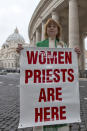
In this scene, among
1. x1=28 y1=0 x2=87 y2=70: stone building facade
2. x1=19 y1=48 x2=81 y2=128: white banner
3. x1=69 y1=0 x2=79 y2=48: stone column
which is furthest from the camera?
x1=28 y1=0 x2=87 y2=70: stone building facade

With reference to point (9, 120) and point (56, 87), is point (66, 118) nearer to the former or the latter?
point (56, 87)

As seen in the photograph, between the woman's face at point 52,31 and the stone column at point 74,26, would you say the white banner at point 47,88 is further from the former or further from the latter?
the stone column at point 74,26

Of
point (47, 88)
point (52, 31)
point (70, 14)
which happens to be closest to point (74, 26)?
point (70, 14)

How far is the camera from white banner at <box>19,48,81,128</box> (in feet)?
6.33

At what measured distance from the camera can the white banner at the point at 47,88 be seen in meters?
1.93

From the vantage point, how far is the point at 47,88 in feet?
6.51

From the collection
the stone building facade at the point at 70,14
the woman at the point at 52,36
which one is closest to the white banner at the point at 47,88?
the woman at the point at 52,36

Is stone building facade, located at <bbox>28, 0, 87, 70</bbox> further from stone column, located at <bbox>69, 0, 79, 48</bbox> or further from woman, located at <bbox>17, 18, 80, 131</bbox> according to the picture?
woman, located at <bbox>17, 18, 80, 131</bbox>

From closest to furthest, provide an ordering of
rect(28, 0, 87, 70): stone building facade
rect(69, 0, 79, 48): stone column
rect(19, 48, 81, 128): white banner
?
rect(19, 48, 81, 128): white banner
rect(69, 0, 79, 48): stone column
rect(28, 0, 87, 70): stone building facade

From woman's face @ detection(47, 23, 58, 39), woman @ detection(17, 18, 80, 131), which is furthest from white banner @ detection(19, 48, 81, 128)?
woman's face @ detection(47, 23, 58, 39)

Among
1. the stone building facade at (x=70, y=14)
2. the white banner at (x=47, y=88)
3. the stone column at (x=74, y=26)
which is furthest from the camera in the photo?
the stone building facade at (x=70, y=14)

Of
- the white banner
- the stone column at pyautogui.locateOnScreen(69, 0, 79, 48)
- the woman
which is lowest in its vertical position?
the white banner

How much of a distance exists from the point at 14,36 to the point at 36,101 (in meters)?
159

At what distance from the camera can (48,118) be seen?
6.48 feet
